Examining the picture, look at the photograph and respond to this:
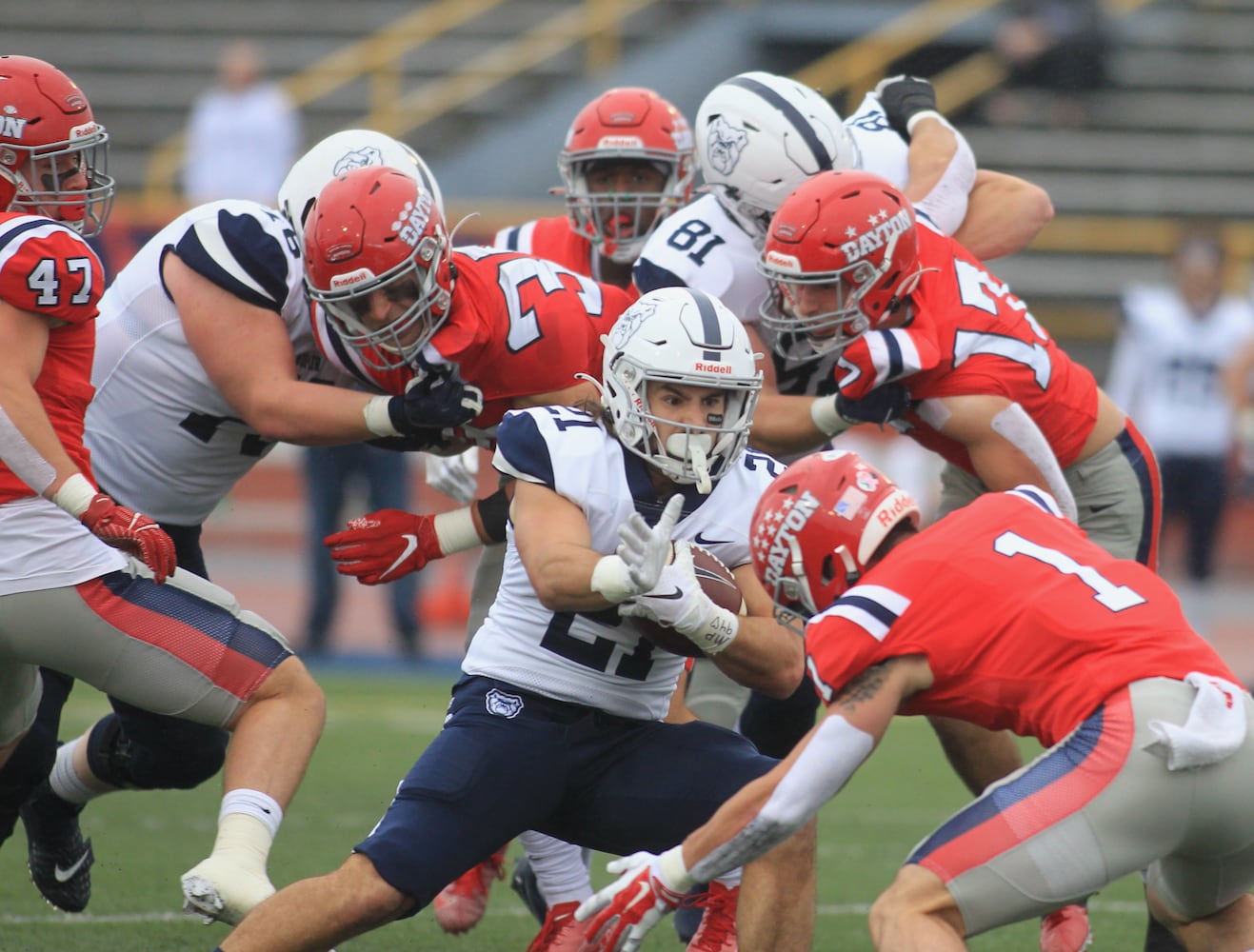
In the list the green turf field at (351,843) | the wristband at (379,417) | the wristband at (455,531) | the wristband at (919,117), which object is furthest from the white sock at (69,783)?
the wristband at (919,117)

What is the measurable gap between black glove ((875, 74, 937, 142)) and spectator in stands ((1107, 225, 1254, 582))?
421 cm

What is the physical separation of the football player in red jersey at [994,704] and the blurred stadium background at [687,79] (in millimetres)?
10554

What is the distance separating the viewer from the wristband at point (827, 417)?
4543 mm

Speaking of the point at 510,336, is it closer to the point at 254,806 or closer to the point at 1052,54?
the point at 254,806

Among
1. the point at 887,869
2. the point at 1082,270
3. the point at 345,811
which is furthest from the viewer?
the point at 1082,270

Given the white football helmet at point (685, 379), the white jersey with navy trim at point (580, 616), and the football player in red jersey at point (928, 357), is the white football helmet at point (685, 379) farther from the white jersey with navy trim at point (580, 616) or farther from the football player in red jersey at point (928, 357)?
the football player in red jersey at point (928, 357)

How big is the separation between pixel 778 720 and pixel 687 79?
9.98 m

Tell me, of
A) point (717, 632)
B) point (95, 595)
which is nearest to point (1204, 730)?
point (717, 632)

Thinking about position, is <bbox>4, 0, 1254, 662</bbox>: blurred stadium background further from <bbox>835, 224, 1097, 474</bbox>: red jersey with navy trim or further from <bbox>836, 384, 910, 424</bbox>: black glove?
<bbox>836, 384, 910, 424</bbox>: black glove

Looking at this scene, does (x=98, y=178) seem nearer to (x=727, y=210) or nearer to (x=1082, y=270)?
(x=727, y=210)

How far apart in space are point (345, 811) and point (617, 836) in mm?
2562

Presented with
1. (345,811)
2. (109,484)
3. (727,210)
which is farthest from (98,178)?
(345,811)

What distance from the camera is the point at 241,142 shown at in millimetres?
12148

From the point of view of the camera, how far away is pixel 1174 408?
933 centimetres
